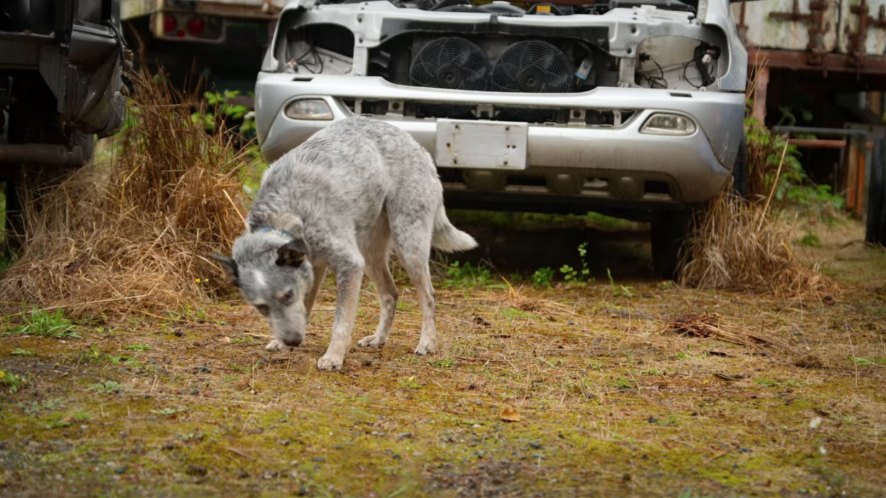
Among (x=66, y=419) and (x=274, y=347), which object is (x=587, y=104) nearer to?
(x=274, y=347)

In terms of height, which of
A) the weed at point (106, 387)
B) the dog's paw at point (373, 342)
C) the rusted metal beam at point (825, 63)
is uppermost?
the rusted metal beam at point (825, 63)

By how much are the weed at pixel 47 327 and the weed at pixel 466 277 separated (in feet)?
8.38

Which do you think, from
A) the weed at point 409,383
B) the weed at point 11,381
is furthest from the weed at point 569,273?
the weed at point 11,381

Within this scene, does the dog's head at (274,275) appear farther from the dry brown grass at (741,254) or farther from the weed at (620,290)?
the dry brown grass at (741,254)

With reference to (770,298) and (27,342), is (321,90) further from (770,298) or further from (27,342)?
(770,298)

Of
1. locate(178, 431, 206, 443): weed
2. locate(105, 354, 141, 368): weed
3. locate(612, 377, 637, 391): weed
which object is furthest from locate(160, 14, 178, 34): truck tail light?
locate(178, 431, 206, 443): weed

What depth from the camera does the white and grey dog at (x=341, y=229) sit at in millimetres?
4672

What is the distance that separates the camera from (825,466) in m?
3.45

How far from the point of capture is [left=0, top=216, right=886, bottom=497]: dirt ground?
10.7ft

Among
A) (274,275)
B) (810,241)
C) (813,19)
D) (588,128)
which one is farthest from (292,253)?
(813,19)

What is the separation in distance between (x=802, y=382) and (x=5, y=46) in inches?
153

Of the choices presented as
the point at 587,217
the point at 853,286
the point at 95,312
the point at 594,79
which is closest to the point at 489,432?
the point at 95,312

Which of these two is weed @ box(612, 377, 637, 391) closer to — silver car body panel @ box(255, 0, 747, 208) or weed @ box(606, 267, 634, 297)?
silver car body panel @ box(255, 0, 747, 208)

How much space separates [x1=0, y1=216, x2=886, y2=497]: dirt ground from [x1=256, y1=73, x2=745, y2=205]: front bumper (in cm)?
79
